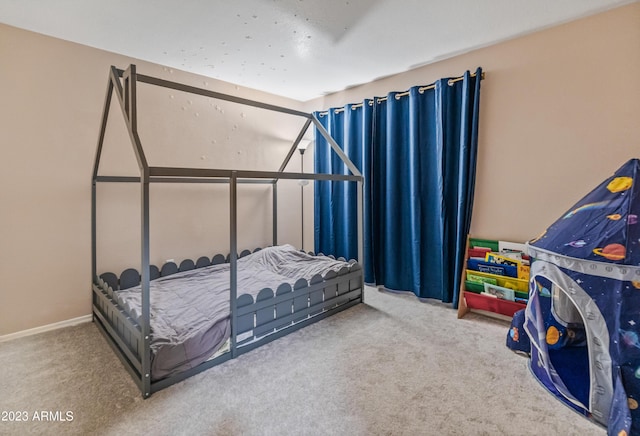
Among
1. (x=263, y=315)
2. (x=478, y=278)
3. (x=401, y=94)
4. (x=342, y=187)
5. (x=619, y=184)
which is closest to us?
(x=619, y=184)

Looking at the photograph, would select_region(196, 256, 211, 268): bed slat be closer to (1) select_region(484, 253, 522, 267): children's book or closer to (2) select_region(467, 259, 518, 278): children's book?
(2) select_region(467, 259, 518, 278): children's book

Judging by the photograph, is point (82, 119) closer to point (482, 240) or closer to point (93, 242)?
point (93, 242)

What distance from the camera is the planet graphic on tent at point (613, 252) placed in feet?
4.83

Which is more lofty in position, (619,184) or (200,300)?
(619,184)

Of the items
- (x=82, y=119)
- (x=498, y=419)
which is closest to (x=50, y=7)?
(x=82, y=119)

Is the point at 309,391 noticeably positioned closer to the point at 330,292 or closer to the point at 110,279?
the point at 330,292

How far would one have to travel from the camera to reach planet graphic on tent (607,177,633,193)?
1.60 meters

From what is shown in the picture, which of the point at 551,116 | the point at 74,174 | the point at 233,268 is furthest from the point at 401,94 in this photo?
the point at 74,174

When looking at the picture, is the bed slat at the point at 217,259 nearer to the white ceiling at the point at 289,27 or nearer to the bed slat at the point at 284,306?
the bed slat at the point at 284,306

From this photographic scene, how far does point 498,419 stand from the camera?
150cm

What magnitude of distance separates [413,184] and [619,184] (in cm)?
162

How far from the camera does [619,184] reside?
1.64 m

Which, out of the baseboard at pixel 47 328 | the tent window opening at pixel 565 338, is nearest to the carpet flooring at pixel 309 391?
the baseboard at pixel 47 328

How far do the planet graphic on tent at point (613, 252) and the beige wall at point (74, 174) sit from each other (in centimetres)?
322
